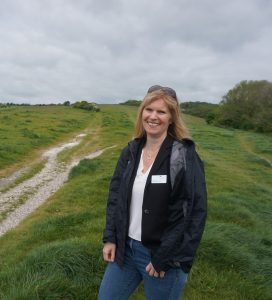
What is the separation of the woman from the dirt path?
203 inches

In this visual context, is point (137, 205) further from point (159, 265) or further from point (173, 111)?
point (173, 111)

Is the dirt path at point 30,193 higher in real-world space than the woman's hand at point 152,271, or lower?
lower

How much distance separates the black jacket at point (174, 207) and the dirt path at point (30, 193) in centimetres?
554

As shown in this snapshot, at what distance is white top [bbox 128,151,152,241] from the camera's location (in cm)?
342

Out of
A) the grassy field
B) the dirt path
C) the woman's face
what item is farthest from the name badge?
the dirt path

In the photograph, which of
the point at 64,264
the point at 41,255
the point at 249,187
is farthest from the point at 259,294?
the point at 249,187

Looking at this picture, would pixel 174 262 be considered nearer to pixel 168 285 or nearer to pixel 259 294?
pixel 168 285

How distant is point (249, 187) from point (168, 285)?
11.5 metres

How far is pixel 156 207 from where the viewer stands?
3.31 metres

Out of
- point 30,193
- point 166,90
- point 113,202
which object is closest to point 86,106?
point 30,193

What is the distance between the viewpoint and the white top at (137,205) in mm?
3420

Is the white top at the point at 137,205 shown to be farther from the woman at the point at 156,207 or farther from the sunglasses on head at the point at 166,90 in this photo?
the sunglasses on head at the point at 166,90

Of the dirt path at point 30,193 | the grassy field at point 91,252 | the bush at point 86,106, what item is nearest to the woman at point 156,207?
the grassy field at point 91,252

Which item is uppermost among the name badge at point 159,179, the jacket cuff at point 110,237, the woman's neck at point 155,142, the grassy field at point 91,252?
the woman's neck at point 155,142
